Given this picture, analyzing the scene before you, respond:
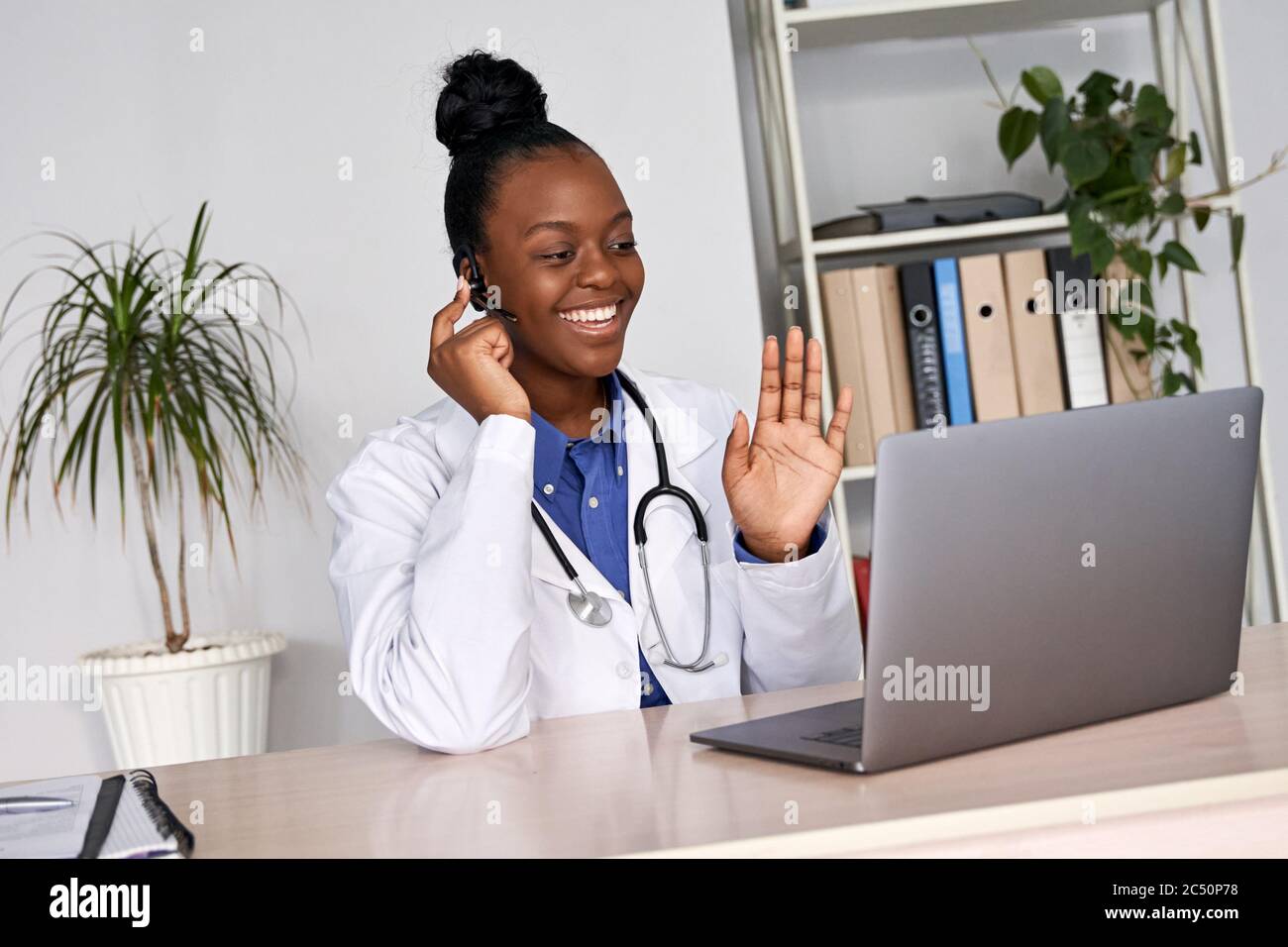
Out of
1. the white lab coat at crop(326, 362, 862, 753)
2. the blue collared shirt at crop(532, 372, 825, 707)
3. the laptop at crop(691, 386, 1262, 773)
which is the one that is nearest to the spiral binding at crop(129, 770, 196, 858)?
the white lab coat at crop(326, 362, 862, 753)

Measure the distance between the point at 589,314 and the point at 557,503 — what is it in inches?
10.2

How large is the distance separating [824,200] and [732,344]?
440mm

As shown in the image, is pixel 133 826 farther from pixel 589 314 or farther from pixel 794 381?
pixel 589 314

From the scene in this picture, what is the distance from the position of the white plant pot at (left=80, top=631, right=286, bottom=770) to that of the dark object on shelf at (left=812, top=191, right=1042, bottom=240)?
1.38 m

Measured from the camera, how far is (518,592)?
1305 mm

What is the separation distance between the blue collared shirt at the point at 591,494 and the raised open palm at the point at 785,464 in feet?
0.85

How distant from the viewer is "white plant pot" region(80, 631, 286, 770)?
2258mm

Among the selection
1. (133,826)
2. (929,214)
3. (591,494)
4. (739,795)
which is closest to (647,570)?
(591,494)

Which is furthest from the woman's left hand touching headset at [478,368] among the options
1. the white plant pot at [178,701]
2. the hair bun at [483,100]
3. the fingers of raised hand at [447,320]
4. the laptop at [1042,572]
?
the white plant pot at [178,701]

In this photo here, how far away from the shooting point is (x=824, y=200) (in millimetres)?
2756

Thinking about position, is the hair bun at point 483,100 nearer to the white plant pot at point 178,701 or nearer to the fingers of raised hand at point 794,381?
the fingers of raised hand at point 794,381

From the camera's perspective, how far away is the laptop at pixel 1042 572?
853 mm

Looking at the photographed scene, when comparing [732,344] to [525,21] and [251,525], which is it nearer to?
[525,21]
